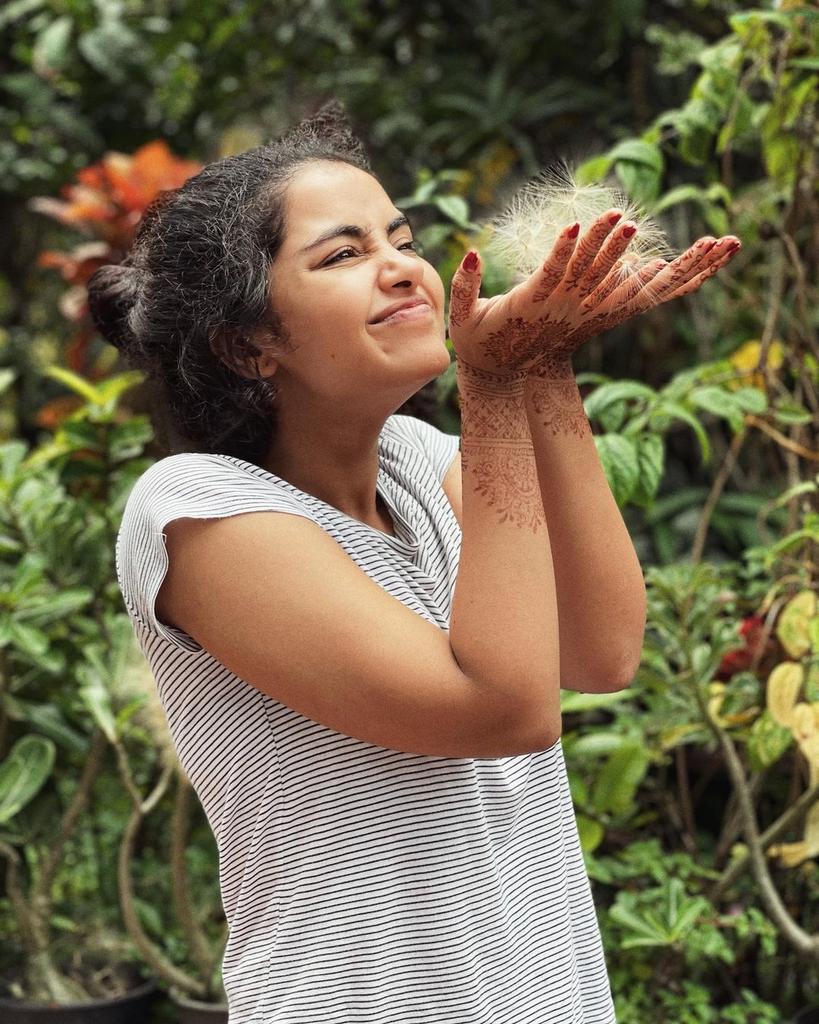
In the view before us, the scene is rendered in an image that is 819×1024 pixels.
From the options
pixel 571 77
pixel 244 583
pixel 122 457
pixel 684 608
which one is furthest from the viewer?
pixel 571 77

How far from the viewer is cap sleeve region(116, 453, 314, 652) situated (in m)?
1.01

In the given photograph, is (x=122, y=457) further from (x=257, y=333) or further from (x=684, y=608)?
(x=257, y=333)

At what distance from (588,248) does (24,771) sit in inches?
61.8

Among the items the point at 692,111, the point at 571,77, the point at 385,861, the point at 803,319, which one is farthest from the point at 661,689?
the point at 571,77

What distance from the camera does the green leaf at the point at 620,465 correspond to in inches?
67.5

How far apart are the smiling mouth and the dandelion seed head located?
14 centimetres

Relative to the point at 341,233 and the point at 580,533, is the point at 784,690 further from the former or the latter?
the point at 341,233

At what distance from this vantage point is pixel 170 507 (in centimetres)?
101

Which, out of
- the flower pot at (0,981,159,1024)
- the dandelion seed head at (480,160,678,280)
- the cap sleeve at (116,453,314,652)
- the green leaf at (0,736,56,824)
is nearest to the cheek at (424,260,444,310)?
the dandelion seed head at (480,160,678,280)

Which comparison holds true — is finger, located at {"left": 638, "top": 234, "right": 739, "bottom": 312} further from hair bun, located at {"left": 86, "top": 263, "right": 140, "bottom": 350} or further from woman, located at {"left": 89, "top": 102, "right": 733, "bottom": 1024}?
hair bun, located at {"left": 86, "top": 263, "right": 140, "bottom": 350}

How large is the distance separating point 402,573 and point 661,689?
101 cm

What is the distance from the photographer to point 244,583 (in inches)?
38.8

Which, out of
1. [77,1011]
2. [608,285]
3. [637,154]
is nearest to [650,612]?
[637,154]

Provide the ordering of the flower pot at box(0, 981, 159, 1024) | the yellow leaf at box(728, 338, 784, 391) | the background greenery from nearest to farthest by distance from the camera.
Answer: the background greenery
the flower pot at box(0, 981, 159, 1024)
the yellow leaf at box(728, 338, 784, 391)
